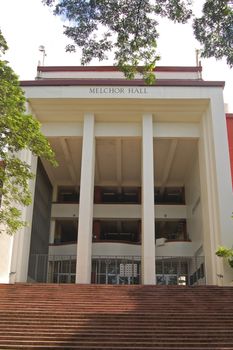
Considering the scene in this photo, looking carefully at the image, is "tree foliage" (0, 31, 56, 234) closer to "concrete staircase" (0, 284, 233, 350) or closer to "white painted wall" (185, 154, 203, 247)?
"concrete staircase" (0, 284, 233, 350)

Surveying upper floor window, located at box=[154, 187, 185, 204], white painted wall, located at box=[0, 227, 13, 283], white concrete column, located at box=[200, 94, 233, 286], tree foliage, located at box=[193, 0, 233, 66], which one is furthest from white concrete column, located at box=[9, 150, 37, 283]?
tree foliage, located at box=[193, 0, 233, 66]

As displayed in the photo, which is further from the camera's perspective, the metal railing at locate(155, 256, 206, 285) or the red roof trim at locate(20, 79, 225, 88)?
the metal railing at locate(155, 256, 206, 285)

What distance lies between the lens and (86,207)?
1766 centimetres

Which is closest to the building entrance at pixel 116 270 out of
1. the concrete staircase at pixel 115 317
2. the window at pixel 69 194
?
the window at pixel 69 194

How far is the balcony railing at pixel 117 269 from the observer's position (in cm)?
2122

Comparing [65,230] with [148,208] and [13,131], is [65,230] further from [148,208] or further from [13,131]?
[13,131]

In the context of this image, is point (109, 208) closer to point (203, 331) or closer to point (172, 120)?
point (172, 120)

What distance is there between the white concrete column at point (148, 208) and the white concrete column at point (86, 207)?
2273 millimetres

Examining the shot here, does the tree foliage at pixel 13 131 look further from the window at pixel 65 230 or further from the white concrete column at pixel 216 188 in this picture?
the window at pixel 65 230

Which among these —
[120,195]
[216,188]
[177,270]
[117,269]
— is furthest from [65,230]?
[216,188]

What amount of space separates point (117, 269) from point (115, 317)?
11.6m

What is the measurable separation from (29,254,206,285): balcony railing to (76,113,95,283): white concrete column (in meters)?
4.39

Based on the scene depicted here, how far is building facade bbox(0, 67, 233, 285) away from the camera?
17.3 m

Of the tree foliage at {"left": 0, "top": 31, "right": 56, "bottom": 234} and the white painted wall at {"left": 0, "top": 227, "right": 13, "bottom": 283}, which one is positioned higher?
the tree foliage at {"left": 0, "top": 31, "right": 56, "bottom": 234}
